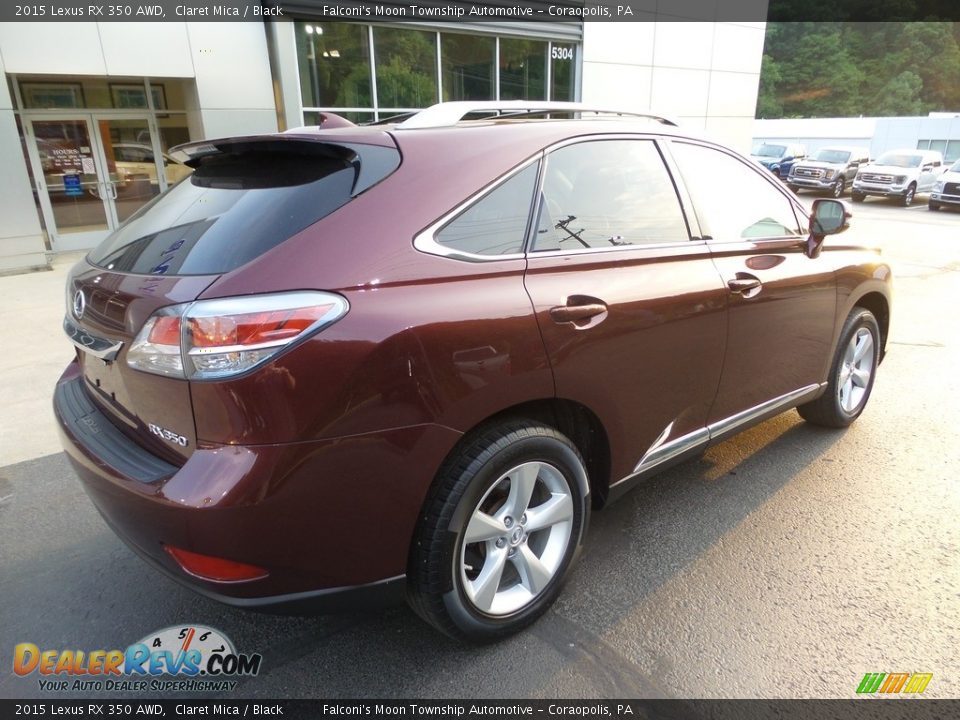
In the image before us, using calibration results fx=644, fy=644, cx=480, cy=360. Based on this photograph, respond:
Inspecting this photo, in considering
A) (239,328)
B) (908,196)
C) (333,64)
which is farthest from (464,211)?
(908,196)

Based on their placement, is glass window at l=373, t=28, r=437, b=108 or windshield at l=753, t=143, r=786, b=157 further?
windshield at l=753, t=143, r=786, b=157

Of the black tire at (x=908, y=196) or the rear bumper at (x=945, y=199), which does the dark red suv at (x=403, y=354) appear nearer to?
the rear bumper at (x=945, y=199)

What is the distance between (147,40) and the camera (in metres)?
9.83

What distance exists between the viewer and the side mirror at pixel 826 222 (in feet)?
11.2

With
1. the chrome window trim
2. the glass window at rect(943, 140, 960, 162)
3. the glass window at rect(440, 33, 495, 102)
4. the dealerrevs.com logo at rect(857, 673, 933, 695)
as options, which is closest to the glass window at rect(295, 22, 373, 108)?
the glass window at rect(440, 33, 495, 102)

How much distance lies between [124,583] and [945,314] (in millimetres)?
8161

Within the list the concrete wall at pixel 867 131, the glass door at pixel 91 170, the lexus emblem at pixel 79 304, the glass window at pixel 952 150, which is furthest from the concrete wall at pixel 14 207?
the glass window at pixel 952 150

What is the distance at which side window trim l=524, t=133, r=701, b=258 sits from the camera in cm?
229

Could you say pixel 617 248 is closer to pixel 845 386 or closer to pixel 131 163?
pixel 845 386

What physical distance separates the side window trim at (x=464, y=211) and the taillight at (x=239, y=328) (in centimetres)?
37

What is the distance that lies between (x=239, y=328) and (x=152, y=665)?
55.3 inches

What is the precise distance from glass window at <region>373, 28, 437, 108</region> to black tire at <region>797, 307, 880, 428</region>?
10442mm

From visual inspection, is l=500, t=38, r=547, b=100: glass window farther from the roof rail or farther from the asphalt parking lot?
the roof rail

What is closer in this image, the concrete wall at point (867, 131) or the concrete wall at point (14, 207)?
the concrete wall at point (14, 207)
